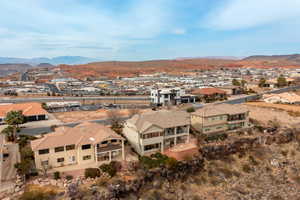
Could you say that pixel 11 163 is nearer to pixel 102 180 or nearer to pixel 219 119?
pixel 102 180

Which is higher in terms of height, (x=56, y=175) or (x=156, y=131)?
(x=156, y=131)

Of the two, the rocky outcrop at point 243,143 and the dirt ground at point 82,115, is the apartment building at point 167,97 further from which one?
the rocky outcrop at point 243,143

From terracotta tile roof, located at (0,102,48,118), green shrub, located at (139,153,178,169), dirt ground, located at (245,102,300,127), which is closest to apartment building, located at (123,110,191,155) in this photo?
green shrub, located at (139,153,178,169)

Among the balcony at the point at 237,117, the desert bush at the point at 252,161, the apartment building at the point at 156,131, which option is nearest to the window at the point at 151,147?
the apartment building at the point at 156,131

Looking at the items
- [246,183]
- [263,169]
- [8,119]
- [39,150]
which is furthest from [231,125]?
[8,119]

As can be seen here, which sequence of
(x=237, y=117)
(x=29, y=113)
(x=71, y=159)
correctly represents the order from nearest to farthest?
(x=71, y=159) → (x=237, y=117) → (x=29, y=113)

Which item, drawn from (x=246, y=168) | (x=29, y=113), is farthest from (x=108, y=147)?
(x=29, y=113)

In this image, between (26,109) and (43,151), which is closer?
(43,151)
